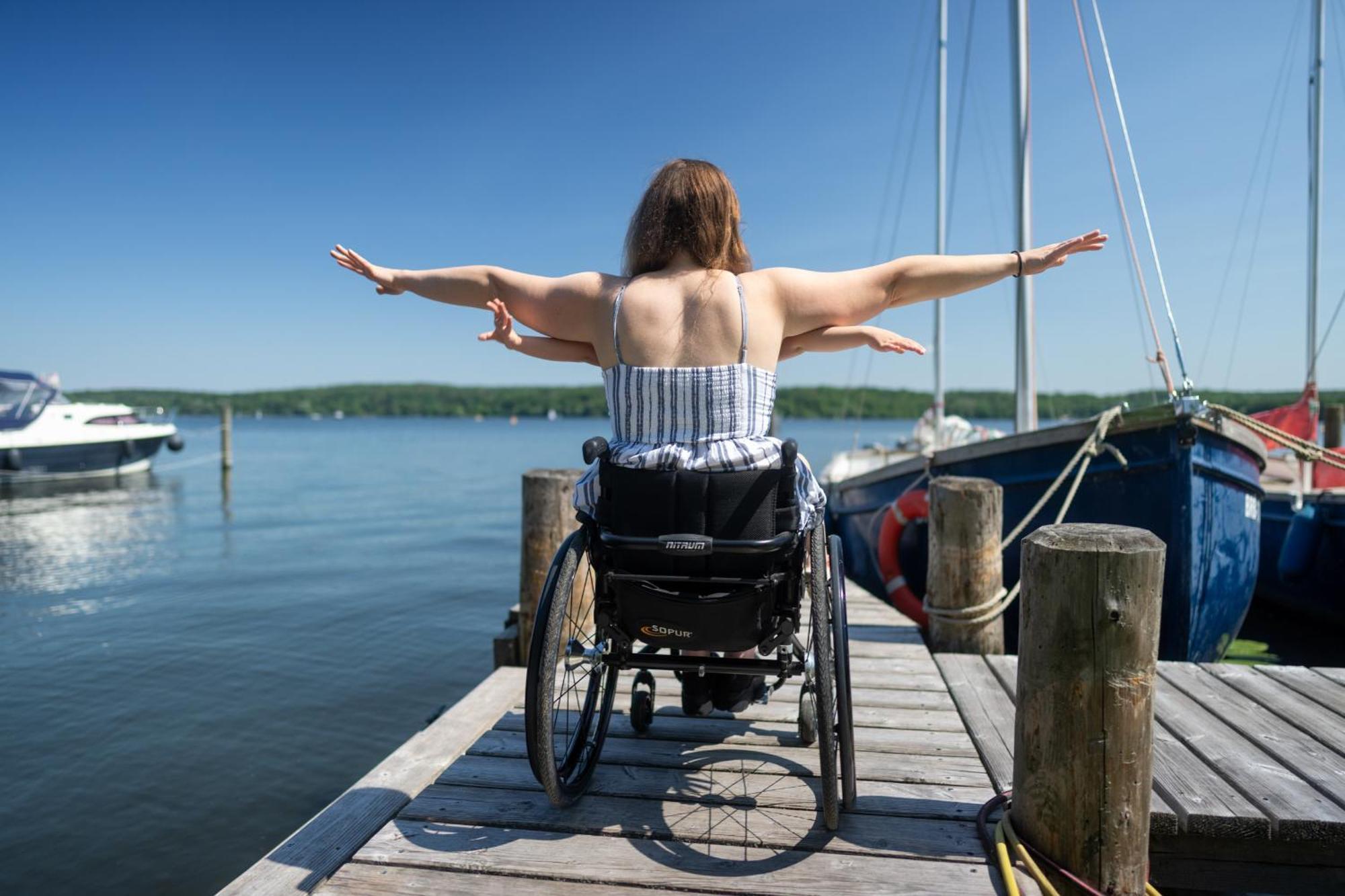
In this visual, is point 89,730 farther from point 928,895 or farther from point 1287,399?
point 1287,399

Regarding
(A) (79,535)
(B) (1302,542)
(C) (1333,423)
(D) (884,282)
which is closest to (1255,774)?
(D) (884,282)

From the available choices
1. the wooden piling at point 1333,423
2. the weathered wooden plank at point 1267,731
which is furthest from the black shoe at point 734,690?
the wooden piling at point 1333,423

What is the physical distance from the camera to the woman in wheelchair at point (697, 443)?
206 centimetres

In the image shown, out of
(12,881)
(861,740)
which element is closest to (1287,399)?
(861,740)

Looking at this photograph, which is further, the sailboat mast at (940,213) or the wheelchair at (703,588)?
the sailboat mast at (940,213)

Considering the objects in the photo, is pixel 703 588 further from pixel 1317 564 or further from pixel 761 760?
pixel 1317 564

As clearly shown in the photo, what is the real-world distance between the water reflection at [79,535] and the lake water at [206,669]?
8 cm

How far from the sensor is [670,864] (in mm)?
2131

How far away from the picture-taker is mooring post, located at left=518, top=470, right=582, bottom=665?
4.02 m

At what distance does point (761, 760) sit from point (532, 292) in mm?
1776

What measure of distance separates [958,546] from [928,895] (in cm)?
235

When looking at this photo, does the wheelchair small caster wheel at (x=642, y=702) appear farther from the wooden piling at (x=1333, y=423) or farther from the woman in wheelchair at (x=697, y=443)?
the wooden piling at (x=1333, y=423)

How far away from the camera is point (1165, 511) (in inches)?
201

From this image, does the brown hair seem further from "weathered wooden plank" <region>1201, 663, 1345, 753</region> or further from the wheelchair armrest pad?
"weathered wooden plank" <region>1201, 663, 1345, 753</region>
